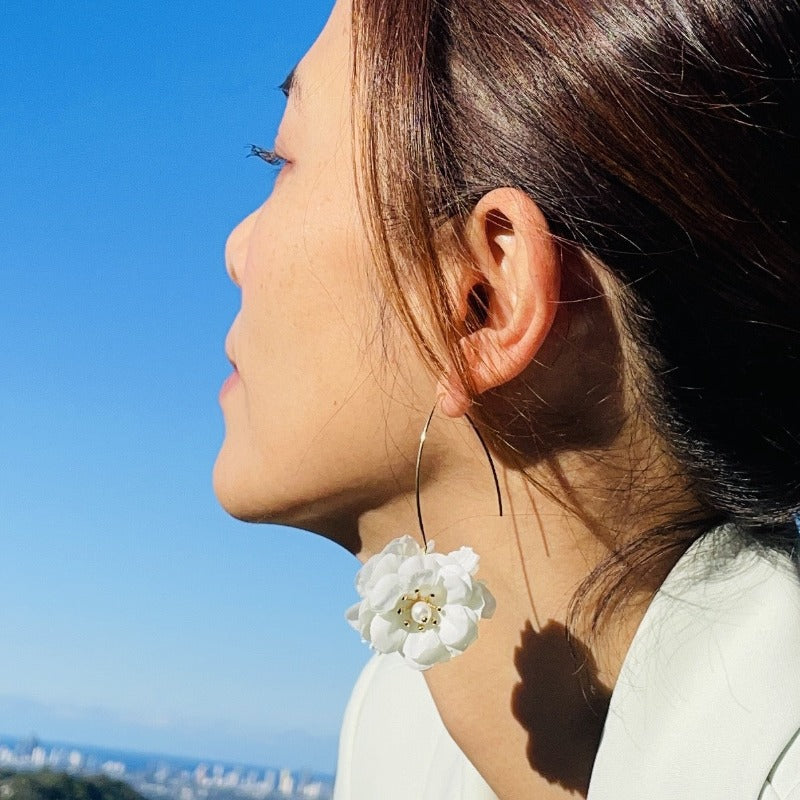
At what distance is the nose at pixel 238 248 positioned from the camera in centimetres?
168

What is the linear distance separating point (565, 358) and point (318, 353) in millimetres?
347

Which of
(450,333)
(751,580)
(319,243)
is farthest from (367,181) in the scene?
(751,580)

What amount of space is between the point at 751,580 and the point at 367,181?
77 cm

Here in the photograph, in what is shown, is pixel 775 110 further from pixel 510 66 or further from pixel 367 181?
pixel 367 181

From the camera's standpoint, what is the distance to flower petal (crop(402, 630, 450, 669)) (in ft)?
4.19

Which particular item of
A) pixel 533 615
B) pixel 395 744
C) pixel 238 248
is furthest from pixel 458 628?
pixel 395 744

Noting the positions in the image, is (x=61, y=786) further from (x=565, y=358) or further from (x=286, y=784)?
(x=565, y=358)

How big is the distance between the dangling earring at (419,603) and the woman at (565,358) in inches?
2.0

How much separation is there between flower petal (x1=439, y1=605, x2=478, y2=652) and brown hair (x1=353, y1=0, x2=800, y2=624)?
25 cm

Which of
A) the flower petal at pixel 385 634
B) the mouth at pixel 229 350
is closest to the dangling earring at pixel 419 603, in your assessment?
the flower petal at pixel 385 634

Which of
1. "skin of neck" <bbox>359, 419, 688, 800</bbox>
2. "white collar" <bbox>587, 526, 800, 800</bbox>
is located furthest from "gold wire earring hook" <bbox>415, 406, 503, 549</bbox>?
"white collar" <bbox>587, 526, 800, 800</bbox>

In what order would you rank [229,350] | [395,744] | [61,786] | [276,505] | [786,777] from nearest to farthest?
[786,777], [276,505], [229,350], [395,744], [61,786]

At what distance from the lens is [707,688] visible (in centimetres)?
133

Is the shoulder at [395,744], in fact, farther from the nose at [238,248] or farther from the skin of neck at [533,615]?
the nose at [238,248]
